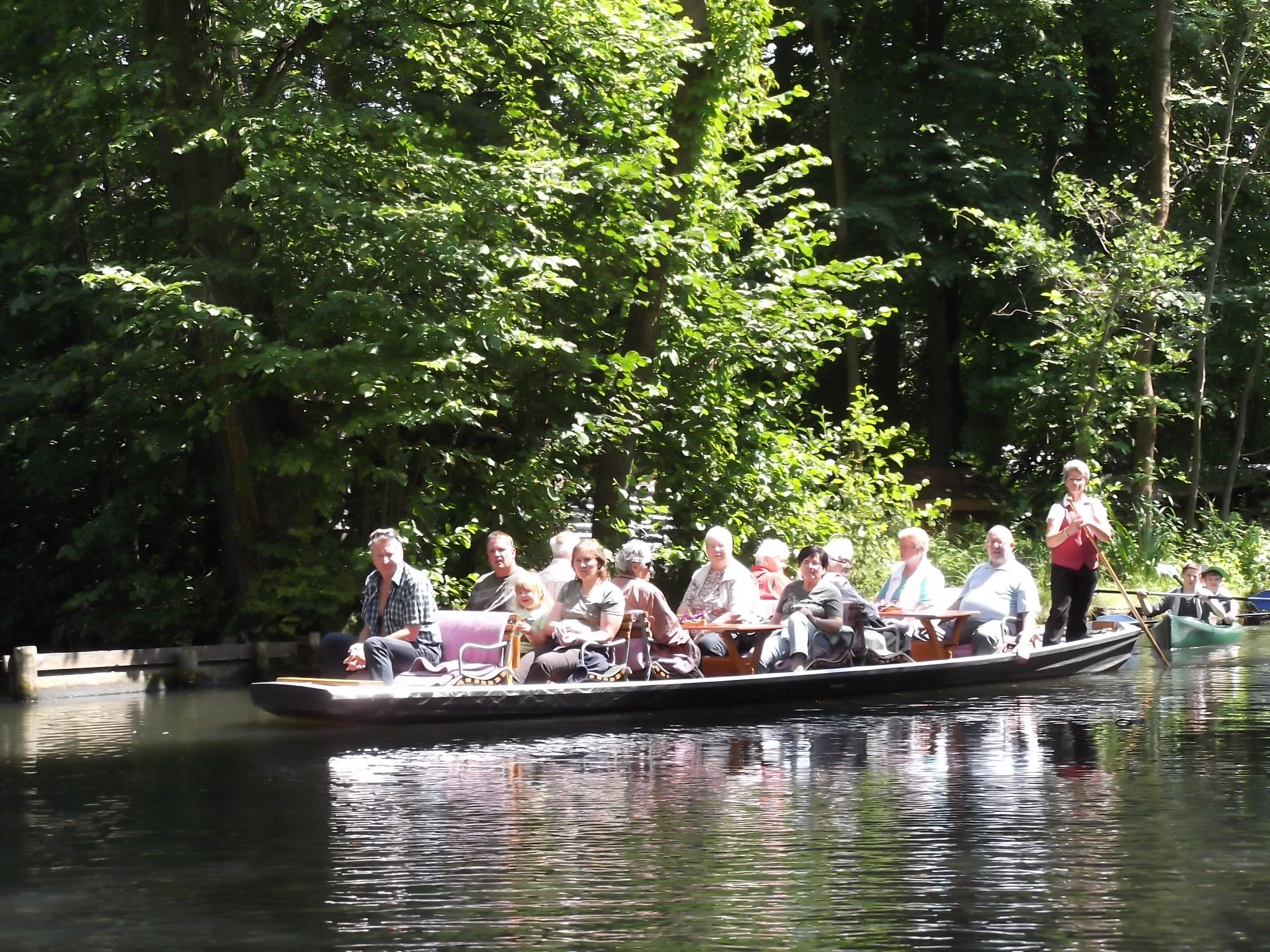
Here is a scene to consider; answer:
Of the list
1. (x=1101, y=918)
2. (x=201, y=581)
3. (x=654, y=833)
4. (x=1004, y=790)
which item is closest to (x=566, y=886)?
(x=654, y=833)

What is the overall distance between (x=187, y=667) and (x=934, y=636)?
740 centimetres

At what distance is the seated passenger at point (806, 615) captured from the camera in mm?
12875

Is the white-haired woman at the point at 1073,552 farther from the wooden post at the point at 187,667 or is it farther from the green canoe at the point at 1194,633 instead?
the wooden post at the point at 187,667

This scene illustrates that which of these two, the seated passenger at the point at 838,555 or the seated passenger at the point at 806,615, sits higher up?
the seated passenger at the point at 838,555

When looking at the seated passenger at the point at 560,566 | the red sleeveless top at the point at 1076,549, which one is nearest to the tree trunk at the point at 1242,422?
the red sleeveless top at the point at 1076,549

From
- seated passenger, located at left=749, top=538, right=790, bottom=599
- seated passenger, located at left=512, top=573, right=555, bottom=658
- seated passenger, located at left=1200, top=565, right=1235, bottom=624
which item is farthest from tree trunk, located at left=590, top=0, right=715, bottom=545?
seated passenger, located at left=1200, top=565, right=1235, bottom=624

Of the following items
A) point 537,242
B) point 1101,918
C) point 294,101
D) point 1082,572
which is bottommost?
point 1101,918

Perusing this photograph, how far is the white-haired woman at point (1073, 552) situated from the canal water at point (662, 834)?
7.15 ft

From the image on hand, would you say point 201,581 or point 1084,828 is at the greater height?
point 201,581

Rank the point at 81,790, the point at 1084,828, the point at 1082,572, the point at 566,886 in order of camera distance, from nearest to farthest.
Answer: the point at 566,886, the point at 1084,828, the point at 81,790, the point at 1082,572

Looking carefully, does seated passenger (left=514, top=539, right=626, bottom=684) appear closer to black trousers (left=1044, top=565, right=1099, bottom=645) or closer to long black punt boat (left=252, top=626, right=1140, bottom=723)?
long black punt boat (left=252, top=626, right=1140, bottom=723)

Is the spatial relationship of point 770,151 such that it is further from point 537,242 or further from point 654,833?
point 654,833

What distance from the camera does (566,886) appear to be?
21.1ft

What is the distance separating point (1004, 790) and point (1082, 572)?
6531 mm
